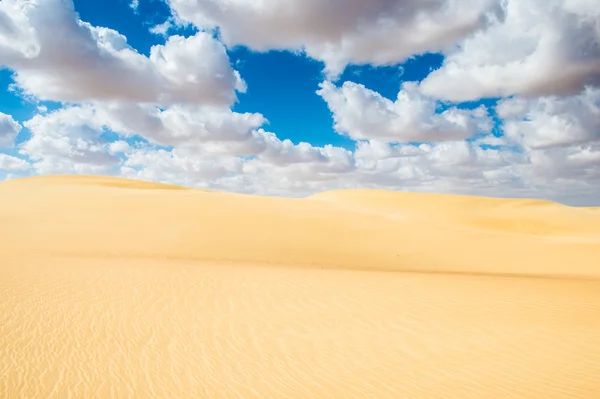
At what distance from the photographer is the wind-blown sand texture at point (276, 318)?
500 centimetres

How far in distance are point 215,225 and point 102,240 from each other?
16.9 feet

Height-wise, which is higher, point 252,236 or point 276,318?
point 252,236

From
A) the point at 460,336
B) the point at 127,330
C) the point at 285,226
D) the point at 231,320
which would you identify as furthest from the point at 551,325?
the point at 285,226

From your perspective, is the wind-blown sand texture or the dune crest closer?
the wind-blown sand texture

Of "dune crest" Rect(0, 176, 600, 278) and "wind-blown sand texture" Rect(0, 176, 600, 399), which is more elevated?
"dune crest" Rect(0, 176, 600, 278)

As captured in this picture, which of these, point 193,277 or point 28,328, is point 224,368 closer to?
point 28,328

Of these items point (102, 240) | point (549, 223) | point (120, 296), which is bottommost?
point (120, 296)

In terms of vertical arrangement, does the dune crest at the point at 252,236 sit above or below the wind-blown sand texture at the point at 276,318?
above

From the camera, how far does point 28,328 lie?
6.51 metres

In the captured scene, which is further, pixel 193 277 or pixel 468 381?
pixel 193 277

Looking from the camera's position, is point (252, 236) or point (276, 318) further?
point (252, 236)

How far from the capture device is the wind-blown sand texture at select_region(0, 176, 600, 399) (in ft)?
16.4

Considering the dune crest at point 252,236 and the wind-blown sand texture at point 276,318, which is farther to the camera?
the dune crest at point 252,236

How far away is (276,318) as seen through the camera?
7734 millimetres
